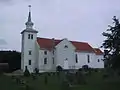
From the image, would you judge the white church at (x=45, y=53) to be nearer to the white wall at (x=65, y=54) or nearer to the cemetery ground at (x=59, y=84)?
the white wall at (x=65, y=54)

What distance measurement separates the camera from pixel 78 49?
73250 mm

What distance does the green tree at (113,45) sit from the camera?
29969 mm

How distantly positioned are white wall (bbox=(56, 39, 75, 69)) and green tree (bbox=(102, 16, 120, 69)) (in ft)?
118

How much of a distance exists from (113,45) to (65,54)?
3872cm

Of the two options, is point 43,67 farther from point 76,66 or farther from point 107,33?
point 107,33

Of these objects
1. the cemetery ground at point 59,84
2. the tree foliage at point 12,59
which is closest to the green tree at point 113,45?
the cemetery ground at point 59,84

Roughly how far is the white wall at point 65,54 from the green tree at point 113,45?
3586cm

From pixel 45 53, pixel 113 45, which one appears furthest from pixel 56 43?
pixel 113 45

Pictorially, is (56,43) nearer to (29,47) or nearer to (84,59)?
(29,47)

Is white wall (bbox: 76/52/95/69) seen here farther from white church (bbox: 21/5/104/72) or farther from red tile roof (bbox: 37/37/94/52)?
red tile roof (bbox: 37/37/94/52)

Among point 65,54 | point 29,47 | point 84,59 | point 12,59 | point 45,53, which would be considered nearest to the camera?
point 45,53

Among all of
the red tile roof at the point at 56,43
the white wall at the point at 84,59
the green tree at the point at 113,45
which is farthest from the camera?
the white wall at the point at 84,59

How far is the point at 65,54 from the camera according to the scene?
6975 centimetres

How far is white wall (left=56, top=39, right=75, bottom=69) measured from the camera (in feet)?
225
